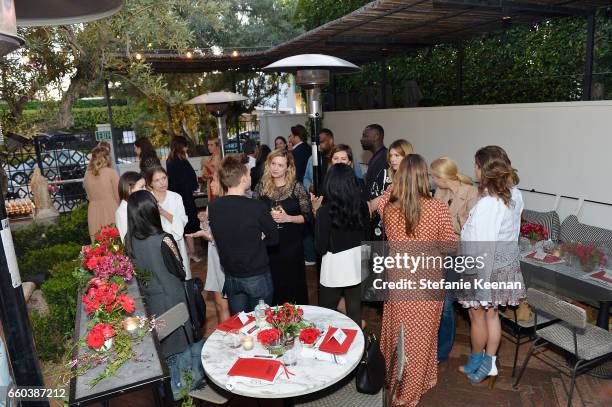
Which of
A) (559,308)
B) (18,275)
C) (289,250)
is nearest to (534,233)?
(559,308)

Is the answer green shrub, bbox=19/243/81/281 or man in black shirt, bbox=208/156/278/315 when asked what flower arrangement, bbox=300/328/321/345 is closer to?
man in black shirt, bbox=208/156/278/315

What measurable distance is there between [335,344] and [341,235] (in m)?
1.05

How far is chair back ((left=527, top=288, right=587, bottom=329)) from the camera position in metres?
2.92

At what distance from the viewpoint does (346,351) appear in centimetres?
260

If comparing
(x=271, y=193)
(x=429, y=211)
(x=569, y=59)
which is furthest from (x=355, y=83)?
(x=429, y=211)

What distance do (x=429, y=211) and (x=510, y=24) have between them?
557 centimetres

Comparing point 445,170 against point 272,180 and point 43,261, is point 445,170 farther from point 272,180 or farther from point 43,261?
point 43,261

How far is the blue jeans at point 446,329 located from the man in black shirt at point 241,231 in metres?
1.53

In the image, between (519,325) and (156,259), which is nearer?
(156,259)

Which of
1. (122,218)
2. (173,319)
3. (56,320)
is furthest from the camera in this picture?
(56,320)

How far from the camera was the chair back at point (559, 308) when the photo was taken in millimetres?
2924

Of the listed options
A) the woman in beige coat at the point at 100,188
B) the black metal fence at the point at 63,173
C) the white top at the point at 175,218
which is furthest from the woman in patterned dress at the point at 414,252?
the black metal fence at the point at 63,173

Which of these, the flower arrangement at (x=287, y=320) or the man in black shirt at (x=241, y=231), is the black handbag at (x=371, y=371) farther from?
the man in black shirt at (x=241, y=231)

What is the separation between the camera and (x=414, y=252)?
3.14 metres
